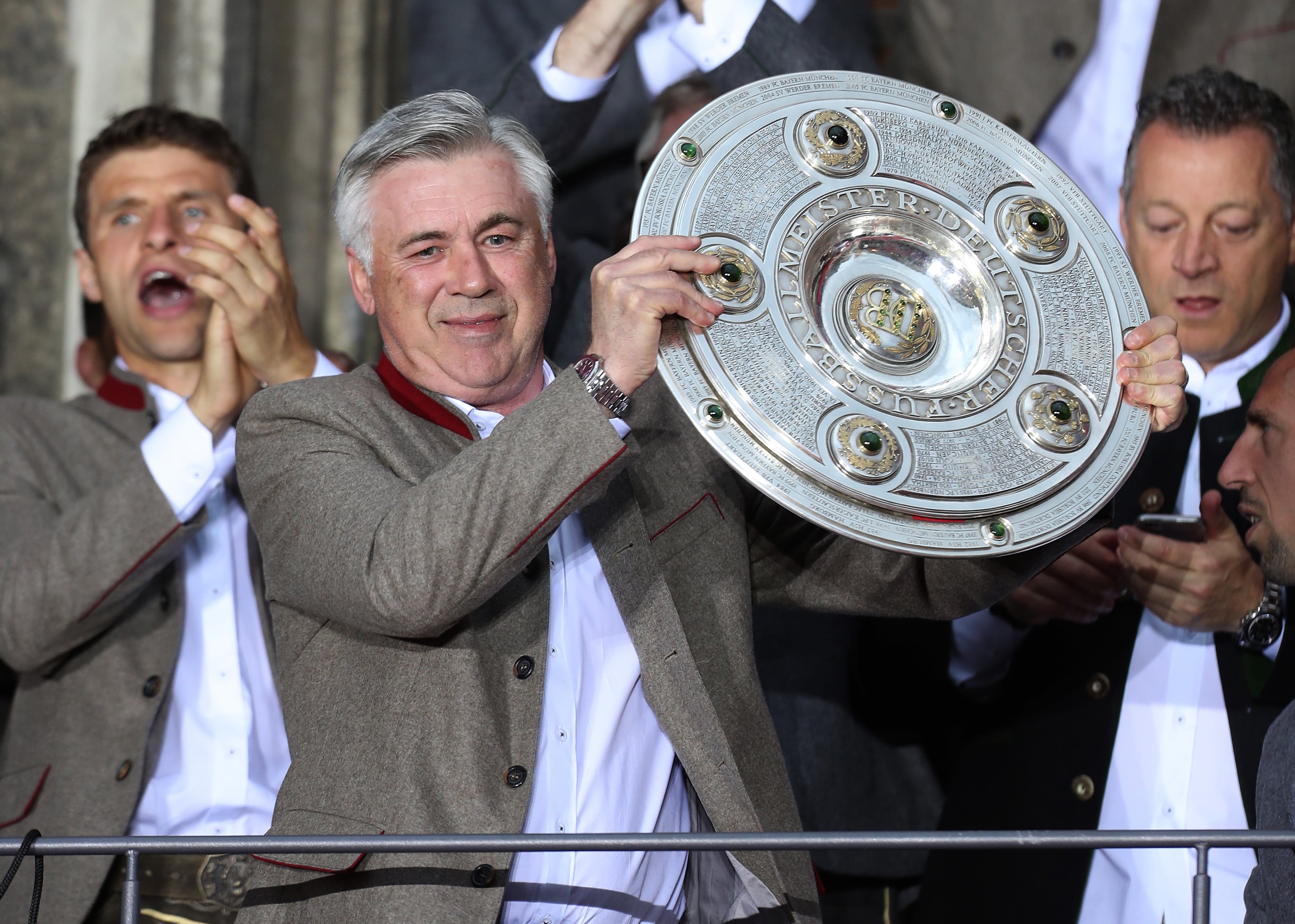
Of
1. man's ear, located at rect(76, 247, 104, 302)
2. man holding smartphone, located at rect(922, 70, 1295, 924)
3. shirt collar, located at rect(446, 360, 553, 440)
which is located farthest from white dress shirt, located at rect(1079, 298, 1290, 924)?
man's ear, located at rect(76, 247, 104, 302)

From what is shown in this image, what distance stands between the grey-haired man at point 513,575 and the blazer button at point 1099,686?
646mm

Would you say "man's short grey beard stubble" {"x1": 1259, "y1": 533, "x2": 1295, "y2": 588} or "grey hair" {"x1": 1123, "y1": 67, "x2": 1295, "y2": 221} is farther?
"grey hair" {"x1": 1123, "y1": 67, "x2": 1295, "y2": 221}

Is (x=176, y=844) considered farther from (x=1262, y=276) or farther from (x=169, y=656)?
(x=1262, y=276)

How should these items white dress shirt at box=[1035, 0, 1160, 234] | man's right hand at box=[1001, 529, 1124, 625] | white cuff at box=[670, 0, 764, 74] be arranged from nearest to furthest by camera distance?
1. man's right hand at box=[1001, 529, 1124, 625]
2. white cuff at box=[670, 0, 764, 74]
3. white dress shirt at box=[1035, 0, 1160, 234]

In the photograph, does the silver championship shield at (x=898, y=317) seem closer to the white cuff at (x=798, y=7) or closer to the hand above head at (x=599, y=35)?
the hand above head at (x=599, y=35)

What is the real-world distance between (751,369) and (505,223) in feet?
1.67

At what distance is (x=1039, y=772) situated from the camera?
2.85 meters

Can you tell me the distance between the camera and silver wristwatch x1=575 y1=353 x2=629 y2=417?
1.93 m

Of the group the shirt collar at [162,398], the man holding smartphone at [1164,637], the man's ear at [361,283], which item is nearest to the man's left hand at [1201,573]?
the man holding smartphone at [1164,637]

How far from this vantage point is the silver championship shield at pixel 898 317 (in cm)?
193

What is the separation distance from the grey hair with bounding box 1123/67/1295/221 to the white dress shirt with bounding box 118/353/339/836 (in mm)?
1787

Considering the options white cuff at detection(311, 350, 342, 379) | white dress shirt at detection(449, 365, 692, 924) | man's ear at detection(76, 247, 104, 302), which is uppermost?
man's ear at detection(76, 247, 104, 302)

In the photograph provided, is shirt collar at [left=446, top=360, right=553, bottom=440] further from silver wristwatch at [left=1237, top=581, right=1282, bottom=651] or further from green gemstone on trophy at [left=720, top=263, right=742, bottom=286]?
silver wristwatch at [left=1237, top=581, right=1282, bottom=651]

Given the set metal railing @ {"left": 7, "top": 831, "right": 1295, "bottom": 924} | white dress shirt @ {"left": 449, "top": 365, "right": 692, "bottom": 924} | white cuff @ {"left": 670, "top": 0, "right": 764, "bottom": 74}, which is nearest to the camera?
metal railing @ {"left": 7, "top": 831, "right": 1295, "bottom": 924}
